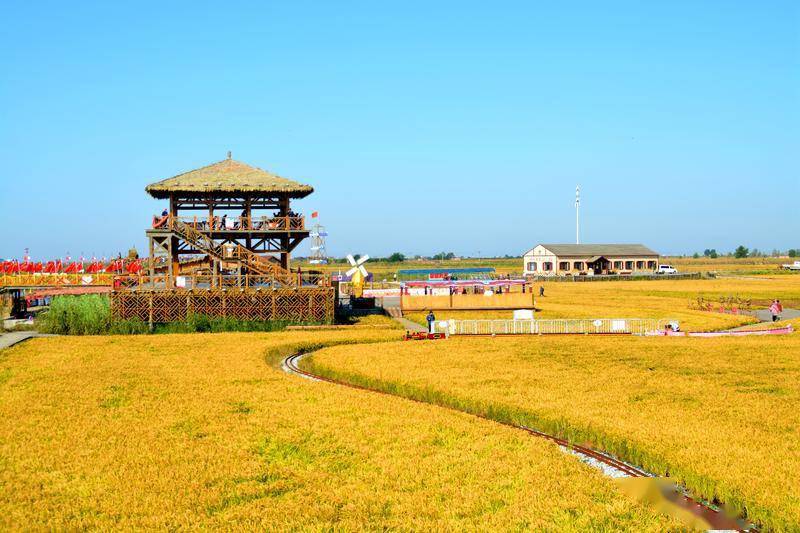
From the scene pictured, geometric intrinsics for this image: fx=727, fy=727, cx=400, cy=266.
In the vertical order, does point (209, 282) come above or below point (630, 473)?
above

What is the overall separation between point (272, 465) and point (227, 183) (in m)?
34.8

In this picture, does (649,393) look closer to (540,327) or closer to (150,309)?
(540,327)

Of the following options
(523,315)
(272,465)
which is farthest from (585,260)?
(272,465)

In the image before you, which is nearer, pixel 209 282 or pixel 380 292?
pixel 209 282

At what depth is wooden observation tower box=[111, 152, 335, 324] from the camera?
4600cm

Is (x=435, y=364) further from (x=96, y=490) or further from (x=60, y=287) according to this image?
(x=60, y=287)

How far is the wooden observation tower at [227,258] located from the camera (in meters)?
46.0

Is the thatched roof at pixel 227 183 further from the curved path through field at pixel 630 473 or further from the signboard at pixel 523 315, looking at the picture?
the curved path through field at pixel 630 473

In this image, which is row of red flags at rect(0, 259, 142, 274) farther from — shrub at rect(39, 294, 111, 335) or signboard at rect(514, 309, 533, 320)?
signboard at rect(514, 309, 533, 320)

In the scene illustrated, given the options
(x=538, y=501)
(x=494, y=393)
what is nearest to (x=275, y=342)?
(x=494, y=393)

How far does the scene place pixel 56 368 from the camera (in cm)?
2994

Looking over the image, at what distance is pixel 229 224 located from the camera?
160 ft

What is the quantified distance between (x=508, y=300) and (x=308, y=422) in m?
40.6

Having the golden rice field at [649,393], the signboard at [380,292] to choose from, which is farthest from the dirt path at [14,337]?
the signboard at [380,292]
